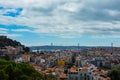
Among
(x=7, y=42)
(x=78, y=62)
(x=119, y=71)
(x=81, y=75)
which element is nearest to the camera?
(x=119, y=71)

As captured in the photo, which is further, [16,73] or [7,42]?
[7,42]

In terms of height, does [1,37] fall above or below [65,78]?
above

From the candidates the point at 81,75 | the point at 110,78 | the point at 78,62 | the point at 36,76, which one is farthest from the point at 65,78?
the point at 78,62

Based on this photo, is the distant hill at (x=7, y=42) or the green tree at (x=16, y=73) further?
the distant hill at (x=7, y=42)

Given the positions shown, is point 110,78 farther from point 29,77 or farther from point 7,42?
point 7,42

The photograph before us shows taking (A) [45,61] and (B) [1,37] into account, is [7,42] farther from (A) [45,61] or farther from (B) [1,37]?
(A) [45,61]

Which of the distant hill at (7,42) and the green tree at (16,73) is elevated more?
the distant hill at (7,42)

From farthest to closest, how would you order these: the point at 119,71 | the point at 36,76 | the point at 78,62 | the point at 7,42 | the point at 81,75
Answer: the point at 7,42
the point at 78,62
the point at 81,75
the point at 119,71
the point at 36,76

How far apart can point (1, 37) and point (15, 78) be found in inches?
2711

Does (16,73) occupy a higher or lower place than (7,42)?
lower

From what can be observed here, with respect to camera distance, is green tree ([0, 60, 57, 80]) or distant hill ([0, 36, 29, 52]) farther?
distant hill ([0, 36, 29, 52])

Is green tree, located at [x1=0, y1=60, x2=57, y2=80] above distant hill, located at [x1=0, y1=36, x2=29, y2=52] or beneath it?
beneath

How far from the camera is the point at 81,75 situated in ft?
165

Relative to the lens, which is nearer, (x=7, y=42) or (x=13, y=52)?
(x=13, y=52)
